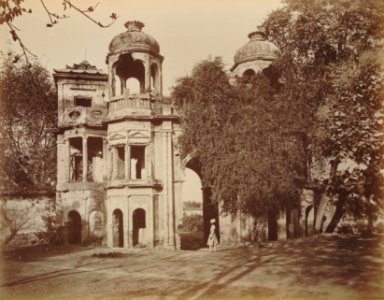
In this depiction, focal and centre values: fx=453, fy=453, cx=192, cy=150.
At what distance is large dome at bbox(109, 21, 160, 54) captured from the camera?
77.8 ft

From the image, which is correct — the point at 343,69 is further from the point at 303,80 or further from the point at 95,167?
the point at 95,167

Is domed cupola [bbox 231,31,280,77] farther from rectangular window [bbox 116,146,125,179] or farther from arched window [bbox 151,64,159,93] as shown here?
rectangular window [bbox 116,146,125,179]

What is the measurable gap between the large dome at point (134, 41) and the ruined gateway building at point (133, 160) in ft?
0.17

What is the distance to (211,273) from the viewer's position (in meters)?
14.0

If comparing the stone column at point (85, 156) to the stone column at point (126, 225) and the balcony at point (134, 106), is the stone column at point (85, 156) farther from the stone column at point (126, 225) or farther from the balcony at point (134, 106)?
the stone column at point (126, 225)

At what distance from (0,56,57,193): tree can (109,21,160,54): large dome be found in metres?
11.8

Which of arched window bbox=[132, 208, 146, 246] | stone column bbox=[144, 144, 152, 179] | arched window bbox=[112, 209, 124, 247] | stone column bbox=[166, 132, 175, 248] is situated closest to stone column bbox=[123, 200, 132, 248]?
arched window bbox=[112, 209, 124, 247]

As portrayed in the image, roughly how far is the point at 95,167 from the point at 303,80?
42.7ft

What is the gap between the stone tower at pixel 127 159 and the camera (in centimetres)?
2244

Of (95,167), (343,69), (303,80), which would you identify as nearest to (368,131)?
(343,69)

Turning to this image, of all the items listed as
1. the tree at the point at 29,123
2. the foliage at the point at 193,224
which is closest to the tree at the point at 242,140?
the tree at the point at 29,123

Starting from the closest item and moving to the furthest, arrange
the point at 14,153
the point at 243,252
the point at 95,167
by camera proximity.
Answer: the point at 243,252 → the point at 95,167 → the point at 14,153

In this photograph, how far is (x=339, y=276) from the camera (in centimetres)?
1276

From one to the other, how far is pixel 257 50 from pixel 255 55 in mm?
348
